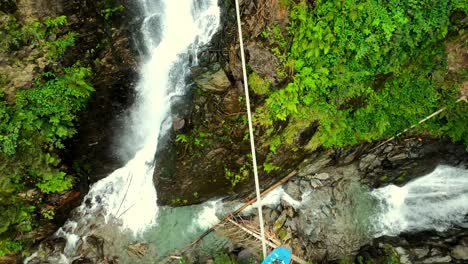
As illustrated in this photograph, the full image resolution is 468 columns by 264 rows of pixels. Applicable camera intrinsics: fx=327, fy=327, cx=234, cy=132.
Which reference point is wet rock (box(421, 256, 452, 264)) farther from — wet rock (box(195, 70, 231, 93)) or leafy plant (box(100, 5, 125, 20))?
leafy plant (box(100, 5, 125, 20))

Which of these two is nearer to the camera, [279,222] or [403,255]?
[403,255]

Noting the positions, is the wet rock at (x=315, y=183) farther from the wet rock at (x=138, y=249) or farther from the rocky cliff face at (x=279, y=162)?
the wet rock at (x=138, y=249)

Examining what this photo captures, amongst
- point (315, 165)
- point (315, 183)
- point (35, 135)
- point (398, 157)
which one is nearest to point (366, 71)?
point (315, 165)

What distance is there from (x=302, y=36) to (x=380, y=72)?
71.6 inches

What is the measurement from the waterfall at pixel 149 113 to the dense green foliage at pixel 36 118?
1264 millimetres

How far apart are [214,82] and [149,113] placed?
2003mm

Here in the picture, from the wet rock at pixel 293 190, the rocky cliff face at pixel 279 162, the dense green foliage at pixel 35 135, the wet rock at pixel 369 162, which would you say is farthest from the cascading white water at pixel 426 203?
the dense green foliage at pixel 35 135

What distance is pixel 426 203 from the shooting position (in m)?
7.70

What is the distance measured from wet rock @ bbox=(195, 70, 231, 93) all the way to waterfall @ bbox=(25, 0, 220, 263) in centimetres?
61

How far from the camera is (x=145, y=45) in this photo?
738 centimetres

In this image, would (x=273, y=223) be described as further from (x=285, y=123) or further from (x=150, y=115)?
(x=150, y=115)

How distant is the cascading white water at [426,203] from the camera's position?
24.4 feet

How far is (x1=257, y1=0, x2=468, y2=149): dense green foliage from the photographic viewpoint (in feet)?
19.8

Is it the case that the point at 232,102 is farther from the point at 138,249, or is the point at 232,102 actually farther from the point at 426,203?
the point at 426,203
